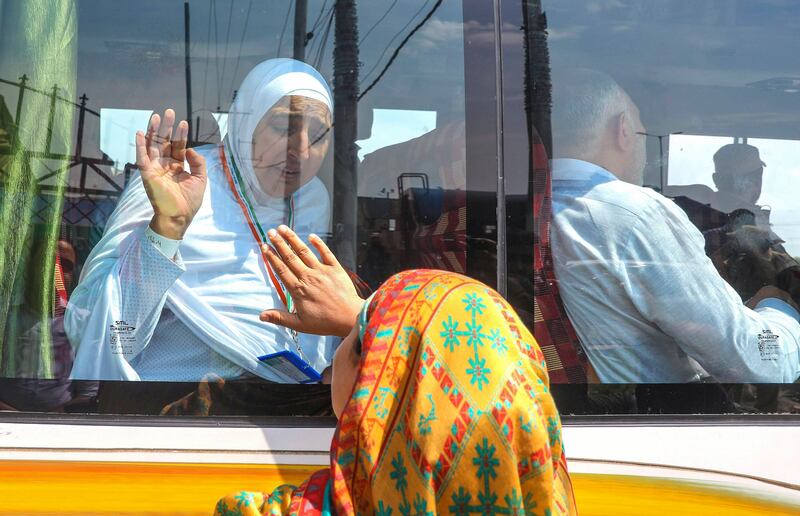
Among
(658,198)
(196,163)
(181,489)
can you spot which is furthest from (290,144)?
(658,198)

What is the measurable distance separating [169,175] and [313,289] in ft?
1.62

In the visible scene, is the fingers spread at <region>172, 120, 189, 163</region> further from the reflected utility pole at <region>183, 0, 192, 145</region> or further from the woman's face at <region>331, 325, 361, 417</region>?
the woman's face at <region>331, 325, 361, 417</region>

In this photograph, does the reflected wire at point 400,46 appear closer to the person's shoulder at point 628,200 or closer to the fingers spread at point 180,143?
the fingers spread at point 180,143

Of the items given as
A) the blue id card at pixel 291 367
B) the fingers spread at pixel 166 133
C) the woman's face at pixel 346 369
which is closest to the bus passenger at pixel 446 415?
the woman's face at pixel 346 369

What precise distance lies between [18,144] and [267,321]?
2.65 feet

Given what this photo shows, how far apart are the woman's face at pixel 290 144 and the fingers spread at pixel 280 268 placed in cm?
16

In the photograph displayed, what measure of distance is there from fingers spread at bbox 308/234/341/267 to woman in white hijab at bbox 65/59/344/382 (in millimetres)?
62

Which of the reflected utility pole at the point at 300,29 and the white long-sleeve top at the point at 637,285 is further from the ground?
the reflected utility pole at the point at 300,29

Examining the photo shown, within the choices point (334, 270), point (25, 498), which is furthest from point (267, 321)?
point (25, 498)

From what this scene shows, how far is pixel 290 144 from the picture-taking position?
85.4 inches

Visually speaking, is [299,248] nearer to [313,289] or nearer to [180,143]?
[313,289]

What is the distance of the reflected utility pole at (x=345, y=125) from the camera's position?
2.14 meters

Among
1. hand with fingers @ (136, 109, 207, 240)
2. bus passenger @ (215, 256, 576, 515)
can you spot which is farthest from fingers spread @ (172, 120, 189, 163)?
bus passenger @ (215, 256, 576, 515)

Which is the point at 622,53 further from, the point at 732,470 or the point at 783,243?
the point at 732,470
